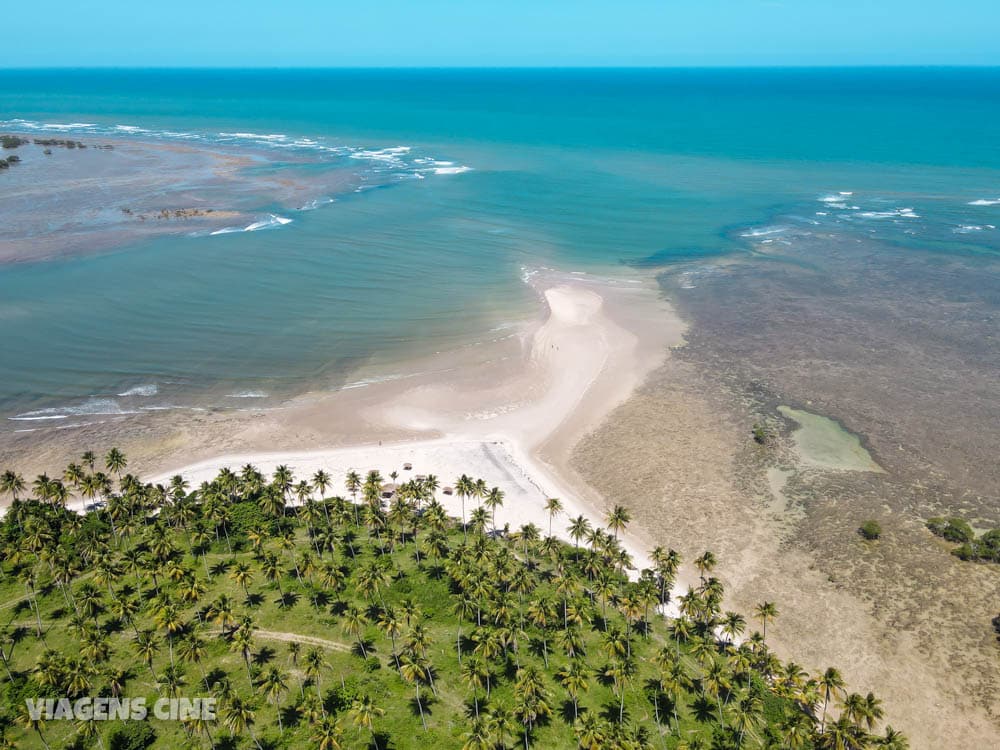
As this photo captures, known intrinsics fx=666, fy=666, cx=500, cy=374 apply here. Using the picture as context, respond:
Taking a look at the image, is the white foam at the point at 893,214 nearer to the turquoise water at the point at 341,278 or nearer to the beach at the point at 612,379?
the turquoise water at the point at 341,278

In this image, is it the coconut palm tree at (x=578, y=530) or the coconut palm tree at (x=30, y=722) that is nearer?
the coconut palm tree at (x=30, y=722)

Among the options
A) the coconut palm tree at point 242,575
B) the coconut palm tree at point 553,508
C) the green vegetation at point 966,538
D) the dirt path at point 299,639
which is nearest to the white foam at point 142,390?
the coconut palm tree at point 242,575

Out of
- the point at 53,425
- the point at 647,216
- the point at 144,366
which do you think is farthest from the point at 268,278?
the point at 647,216

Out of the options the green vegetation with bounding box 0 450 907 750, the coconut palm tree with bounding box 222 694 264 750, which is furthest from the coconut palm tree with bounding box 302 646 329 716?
the coconut palm tree with bounding box 222 694 264 750

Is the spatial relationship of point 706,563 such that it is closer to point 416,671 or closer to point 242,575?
point 416,671

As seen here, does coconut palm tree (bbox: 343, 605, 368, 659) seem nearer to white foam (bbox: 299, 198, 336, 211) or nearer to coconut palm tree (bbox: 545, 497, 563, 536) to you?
coconut palm tree (bbox: 545, 497, 563, 536)
